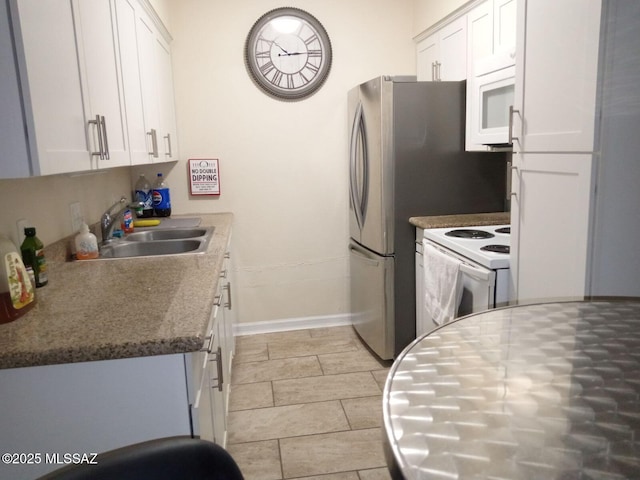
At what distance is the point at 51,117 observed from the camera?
1.17m

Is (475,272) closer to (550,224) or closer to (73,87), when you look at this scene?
(550,224)

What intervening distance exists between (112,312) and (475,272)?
4.89 ft

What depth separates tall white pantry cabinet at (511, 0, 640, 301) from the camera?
4.66 ft

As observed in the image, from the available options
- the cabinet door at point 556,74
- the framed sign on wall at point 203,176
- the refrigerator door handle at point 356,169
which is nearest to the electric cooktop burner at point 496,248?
the cabinet door at point 556,74

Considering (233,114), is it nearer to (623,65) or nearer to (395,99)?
(395,99)

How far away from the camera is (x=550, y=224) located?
1718 mm

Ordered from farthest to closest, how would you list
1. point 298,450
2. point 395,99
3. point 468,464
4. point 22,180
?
point 395,99
point 298,450
point 22,180
point 468,464

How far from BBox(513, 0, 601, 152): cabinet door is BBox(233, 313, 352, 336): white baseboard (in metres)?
2.19

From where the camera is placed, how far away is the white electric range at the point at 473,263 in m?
2.01

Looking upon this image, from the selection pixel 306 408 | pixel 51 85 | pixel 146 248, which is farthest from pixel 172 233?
pixel 51 85

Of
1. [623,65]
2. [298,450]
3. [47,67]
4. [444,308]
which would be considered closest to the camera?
[47,67]

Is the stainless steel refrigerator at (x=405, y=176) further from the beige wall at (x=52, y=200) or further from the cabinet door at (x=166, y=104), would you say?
the beige wall at (x=52, y=200)

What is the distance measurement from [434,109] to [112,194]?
1.99 m

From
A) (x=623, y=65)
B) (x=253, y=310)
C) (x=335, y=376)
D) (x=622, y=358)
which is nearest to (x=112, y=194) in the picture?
(x=253, y=310)
